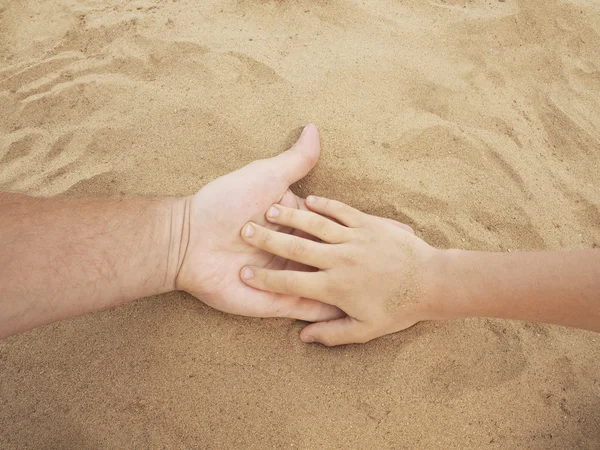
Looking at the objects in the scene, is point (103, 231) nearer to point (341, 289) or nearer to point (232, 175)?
point (232, 175)

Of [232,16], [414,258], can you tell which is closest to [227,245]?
[414,258]

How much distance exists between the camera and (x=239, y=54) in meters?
2.22

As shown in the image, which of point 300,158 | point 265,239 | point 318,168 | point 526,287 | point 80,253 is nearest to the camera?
point 526,287

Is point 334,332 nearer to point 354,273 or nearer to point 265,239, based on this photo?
point 354,273

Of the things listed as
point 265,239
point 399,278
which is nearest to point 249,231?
point 265,239

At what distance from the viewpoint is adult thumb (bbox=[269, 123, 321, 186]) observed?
170 cm

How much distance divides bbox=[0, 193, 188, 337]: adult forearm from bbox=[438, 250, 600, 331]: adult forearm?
893 millimetres

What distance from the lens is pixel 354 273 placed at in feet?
4.97

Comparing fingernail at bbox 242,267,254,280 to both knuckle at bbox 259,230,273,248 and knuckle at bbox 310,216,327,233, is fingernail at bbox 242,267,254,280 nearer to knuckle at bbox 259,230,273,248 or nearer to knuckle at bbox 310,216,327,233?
knuckle at bbox 259,230,273,248

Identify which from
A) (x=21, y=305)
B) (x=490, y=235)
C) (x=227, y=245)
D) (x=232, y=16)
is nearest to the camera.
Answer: (x=21, y=305)

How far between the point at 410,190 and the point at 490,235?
0.33 meters

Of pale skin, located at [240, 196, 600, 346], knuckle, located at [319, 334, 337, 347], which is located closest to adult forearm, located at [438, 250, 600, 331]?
pale skin, located at [240, 196, 600, 346]

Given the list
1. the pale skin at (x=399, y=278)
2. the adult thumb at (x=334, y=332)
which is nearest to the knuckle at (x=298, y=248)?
the pale skin at (x=399, y=278)

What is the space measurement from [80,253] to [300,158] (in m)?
0.81
